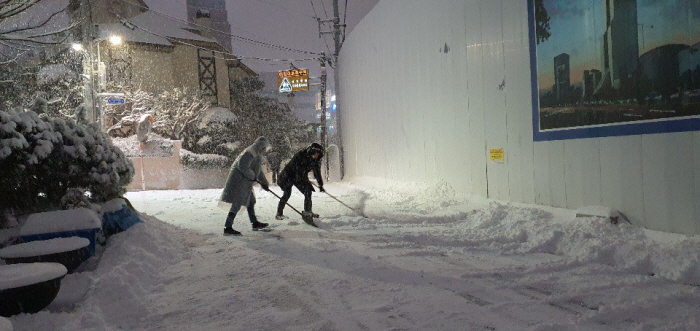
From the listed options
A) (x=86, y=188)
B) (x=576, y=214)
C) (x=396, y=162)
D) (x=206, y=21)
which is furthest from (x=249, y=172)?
(x=206, y=21)

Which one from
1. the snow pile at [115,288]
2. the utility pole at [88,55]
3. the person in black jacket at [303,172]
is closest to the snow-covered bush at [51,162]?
the snow pile at [115,288]

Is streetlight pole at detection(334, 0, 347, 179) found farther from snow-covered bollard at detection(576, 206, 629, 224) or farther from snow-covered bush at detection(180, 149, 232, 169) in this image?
snow-covered bollard at detection(576, 206, 629, 224)

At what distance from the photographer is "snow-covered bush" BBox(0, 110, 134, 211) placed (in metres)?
5.44

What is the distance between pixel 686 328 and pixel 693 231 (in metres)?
2.32

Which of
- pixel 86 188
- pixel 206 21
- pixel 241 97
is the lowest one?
pixel 86 188

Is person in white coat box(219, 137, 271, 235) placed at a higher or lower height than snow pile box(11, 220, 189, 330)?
higher

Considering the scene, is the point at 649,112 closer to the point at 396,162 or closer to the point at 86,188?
the point at 86,188

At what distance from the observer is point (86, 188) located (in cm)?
652

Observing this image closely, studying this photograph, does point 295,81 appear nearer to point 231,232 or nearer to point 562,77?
point 231,232

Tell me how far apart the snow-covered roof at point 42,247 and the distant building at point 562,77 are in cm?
641

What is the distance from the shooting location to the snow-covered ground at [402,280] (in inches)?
135

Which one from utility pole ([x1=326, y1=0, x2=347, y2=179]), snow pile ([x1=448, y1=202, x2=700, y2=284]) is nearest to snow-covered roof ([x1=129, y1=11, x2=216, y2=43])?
utility pole ([x1=326, y1=0, x2=347, y2=179])

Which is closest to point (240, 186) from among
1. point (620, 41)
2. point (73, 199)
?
point (73, 199)

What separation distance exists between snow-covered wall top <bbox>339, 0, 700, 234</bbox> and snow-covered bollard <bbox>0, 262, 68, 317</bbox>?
6184mm
